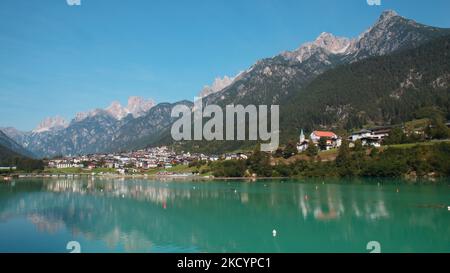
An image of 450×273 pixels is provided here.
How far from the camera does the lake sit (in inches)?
1137

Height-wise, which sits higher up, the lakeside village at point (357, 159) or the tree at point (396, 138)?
the tree at point (396, 138)

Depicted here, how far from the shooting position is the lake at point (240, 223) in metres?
28.9

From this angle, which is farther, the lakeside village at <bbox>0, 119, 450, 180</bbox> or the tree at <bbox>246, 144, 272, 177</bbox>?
the tree at <bbox>246, 144, 272, 177</bbox>

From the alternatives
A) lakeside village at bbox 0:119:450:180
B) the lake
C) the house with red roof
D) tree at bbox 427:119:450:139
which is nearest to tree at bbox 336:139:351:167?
lakeside village at bbox 0:119:450:180

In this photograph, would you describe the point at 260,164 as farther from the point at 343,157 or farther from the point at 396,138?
the point at 396,138

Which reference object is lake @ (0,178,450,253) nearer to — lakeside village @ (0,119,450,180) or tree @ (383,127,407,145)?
lakeside village @ (0,119,450,180)

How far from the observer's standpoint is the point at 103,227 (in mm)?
37656

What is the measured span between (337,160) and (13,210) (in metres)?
74.2


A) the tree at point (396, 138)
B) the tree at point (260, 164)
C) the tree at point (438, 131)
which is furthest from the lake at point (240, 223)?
the tree at point (260, 164)

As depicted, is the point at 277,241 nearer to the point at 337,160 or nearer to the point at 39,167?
the point at 337,160

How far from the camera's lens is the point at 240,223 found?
1521 inches

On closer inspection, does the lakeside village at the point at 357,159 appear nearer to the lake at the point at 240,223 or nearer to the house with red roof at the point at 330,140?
the house with red roof at the point at 330,140
